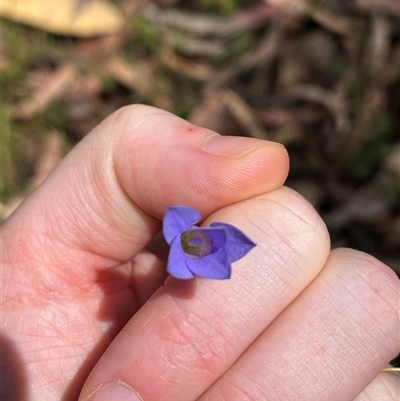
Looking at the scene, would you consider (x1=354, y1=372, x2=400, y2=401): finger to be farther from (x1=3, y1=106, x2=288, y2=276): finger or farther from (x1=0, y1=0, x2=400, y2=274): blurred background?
(x1=0, y1=0, x2=400, y2=274): blurred background

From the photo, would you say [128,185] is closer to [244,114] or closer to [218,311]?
[218,311]

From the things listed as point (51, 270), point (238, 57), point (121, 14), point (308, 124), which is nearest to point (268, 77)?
point (238, 57)

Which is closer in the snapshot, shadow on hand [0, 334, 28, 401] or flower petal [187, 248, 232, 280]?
flower petal [187, 248, 232, 280]

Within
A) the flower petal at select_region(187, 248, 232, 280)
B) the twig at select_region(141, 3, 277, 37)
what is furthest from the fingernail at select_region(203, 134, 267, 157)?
the twig at select_region(141, 3, 277, 37)

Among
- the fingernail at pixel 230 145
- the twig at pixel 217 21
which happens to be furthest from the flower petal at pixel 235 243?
the twig at pixel 217 21

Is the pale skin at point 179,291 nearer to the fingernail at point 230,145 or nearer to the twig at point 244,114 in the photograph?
the fingernail at point 230,145

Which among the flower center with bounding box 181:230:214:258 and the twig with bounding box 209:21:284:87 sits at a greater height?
the twig with bounding box 209:21:284:87
